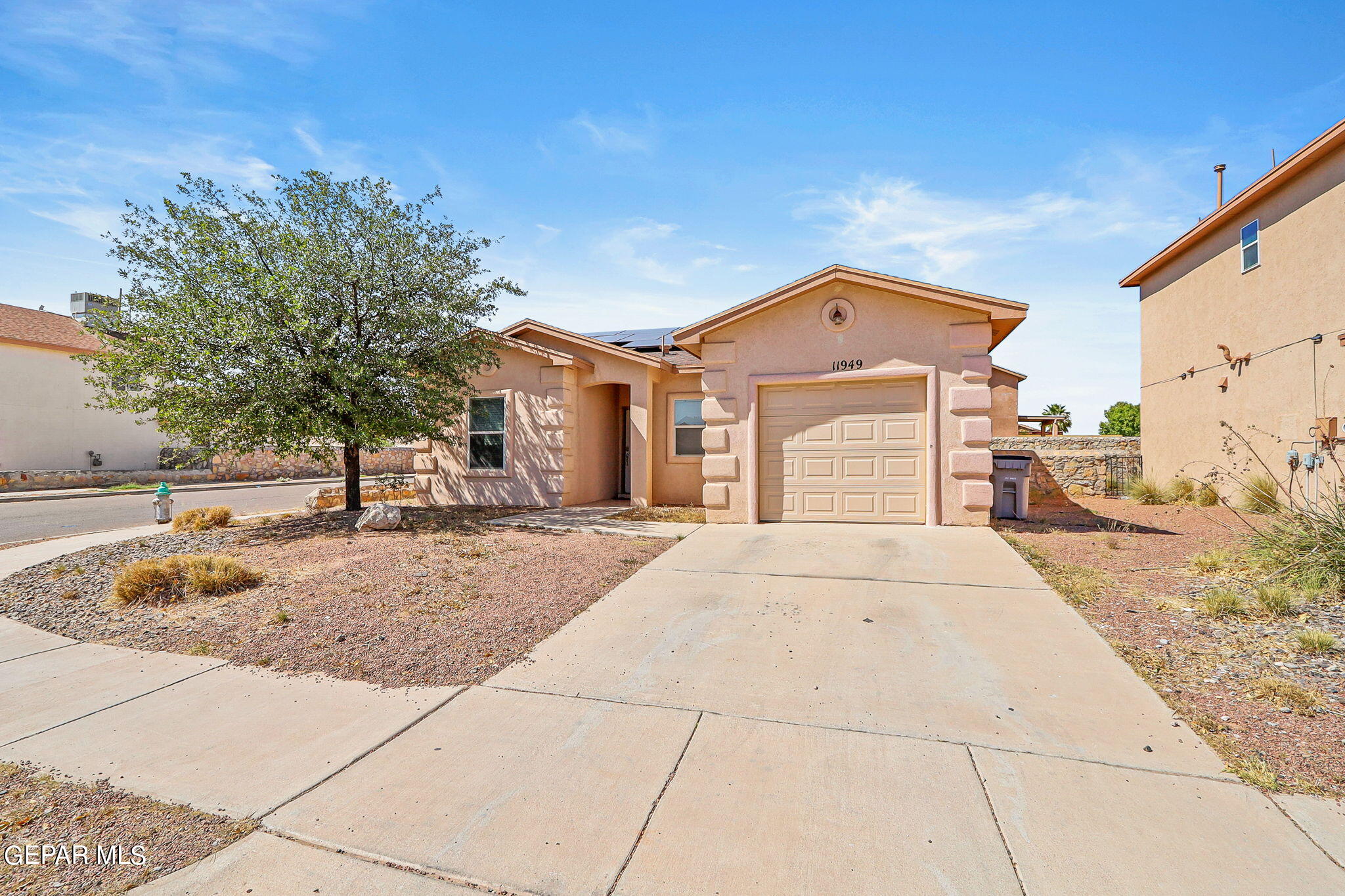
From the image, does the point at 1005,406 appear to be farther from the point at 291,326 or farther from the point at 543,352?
the point at 291,326

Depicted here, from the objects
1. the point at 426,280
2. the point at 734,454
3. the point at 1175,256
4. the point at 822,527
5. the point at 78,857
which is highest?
the point at 1175,256

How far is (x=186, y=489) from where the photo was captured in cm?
2161

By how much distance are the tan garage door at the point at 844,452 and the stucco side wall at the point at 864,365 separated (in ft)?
0.96

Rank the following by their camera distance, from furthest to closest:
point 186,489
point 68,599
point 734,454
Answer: point 186,489, point 734,454, point 68,599

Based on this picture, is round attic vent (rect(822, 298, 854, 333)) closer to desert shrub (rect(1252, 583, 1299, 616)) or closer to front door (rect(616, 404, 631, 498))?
desert shrub (rect(1252, 583, 1299, 616))

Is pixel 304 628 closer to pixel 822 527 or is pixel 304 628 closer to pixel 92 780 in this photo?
pixel 92 780

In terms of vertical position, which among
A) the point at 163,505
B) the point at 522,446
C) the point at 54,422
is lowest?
the point at 163,505

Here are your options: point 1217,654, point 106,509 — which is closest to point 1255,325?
point 1217,654

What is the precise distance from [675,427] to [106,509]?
1495 centimetres

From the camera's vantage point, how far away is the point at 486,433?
45.3 ft

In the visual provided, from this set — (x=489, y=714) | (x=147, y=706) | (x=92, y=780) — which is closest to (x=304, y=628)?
(x=147, y=706)

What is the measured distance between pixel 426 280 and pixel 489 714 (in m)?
9.14

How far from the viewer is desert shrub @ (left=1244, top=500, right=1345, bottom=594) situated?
5652 mm

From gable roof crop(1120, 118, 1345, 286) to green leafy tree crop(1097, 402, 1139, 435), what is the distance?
14983mm
